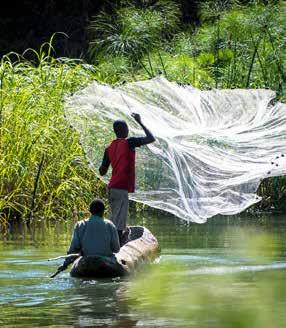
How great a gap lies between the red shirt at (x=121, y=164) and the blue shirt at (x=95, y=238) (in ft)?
3.89

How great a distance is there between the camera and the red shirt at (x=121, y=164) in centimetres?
1505

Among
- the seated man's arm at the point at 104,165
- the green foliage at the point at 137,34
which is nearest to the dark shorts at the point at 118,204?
the seated man's arm at the point at 104,165

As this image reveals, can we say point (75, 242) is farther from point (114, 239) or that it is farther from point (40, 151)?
point (40, 151)

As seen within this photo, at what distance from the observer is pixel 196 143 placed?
16.5 meters

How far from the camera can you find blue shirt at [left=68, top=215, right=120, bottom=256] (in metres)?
13.8

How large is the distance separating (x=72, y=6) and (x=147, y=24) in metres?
10.2

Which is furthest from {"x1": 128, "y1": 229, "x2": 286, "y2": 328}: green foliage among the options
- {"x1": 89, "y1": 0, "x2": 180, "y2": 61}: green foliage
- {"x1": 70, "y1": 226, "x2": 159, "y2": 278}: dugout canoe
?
{"x1": 89, "y1": 0, "x2": 180, "y2": 61}: green foliage

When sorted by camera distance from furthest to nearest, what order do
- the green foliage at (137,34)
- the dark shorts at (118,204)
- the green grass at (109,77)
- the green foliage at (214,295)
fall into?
1. the green foliage at (137,34)
2. the green grass at (109,77)
3. the dark shorts at (118,204)
4. the green foliage at (214,295)

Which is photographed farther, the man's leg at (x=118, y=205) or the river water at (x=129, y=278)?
the man's leg at (x=118, y=205)

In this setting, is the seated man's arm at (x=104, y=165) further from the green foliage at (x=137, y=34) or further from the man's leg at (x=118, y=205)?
the green foliage at (x=137, y=34)

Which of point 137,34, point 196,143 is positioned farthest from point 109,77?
point 196,143

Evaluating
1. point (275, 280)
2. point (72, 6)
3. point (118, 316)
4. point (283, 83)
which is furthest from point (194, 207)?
Result: point (72, 6)

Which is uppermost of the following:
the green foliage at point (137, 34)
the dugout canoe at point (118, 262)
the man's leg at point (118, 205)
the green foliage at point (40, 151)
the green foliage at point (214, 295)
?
the green foliage at point (137, 34)

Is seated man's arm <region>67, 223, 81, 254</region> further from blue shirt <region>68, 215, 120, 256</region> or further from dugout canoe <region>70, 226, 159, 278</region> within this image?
dugout canoe <region>70, 226, 159, 278</region>
